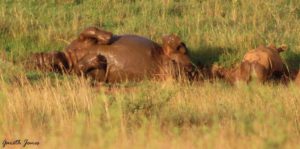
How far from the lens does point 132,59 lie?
12.1 metres

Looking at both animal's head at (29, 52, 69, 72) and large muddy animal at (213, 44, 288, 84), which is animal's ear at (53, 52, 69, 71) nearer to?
animal's head at (29, 52, 69, 72)

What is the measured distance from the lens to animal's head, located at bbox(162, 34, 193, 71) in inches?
472

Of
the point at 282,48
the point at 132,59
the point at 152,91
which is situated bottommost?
the point at 132,59

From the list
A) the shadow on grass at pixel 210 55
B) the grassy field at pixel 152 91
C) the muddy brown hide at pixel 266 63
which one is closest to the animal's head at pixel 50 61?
the grassy field at pixel 152 91

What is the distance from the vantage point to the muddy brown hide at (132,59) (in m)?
12.0

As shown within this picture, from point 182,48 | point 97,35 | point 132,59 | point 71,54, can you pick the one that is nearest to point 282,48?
point 182,48

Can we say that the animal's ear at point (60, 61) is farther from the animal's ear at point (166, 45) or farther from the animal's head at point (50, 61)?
the animal's ear at point (166, 45)

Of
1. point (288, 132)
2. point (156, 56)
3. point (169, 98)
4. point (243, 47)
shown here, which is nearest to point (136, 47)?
point (156, 56)

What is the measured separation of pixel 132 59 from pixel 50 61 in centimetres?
114

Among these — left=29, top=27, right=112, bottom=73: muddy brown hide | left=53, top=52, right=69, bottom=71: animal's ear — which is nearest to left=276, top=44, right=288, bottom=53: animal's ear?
left=29, top=27, right=112, bottom=73: muddy brown hide

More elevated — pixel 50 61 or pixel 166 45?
pixel 166 45

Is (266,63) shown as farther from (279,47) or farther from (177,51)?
(177,51)

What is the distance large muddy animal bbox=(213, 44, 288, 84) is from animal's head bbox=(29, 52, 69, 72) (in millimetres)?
2176

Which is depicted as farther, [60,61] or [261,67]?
[60,61]
